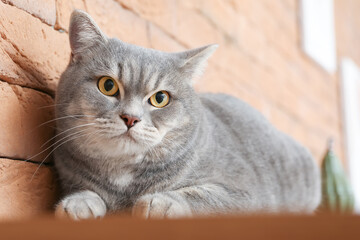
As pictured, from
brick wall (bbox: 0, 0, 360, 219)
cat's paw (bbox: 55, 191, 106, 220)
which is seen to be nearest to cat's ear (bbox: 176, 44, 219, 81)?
brick wall (bbox: 0, 0, 360, 219)

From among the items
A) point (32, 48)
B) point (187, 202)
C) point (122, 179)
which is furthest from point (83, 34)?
point (187, 202)

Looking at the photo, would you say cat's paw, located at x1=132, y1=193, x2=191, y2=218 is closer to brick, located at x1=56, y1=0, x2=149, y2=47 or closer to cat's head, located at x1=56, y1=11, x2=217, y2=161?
cat's head, located at x1=56, y1=11, x2=217, y2=161

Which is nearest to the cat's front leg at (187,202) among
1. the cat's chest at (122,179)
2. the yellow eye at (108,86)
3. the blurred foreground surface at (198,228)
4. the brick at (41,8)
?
the cat's chest at (122,179)

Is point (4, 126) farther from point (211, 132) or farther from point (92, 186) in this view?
point (211, 132)

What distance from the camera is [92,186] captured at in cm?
98

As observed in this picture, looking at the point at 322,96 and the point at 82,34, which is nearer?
the point at 82,34

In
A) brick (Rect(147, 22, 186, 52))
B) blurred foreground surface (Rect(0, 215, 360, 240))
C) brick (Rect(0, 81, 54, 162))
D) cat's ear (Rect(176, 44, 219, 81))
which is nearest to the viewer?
blurred foreground surface (Rect(0, 215, 360, 240))

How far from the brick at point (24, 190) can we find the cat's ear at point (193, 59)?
40 cm

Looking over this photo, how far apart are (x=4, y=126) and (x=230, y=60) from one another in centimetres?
116

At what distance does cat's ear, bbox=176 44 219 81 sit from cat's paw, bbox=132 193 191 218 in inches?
13.7

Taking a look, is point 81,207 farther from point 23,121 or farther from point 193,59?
point 193,59

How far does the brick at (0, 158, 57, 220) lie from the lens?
89cm

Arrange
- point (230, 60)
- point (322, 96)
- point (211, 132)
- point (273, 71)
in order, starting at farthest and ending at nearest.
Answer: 1. point (322, 96)
2. point (273, 71)
3. point (230, 60)
4. point (211, 132)

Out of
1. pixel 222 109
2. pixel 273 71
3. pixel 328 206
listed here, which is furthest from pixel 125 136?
pixel 273 71
